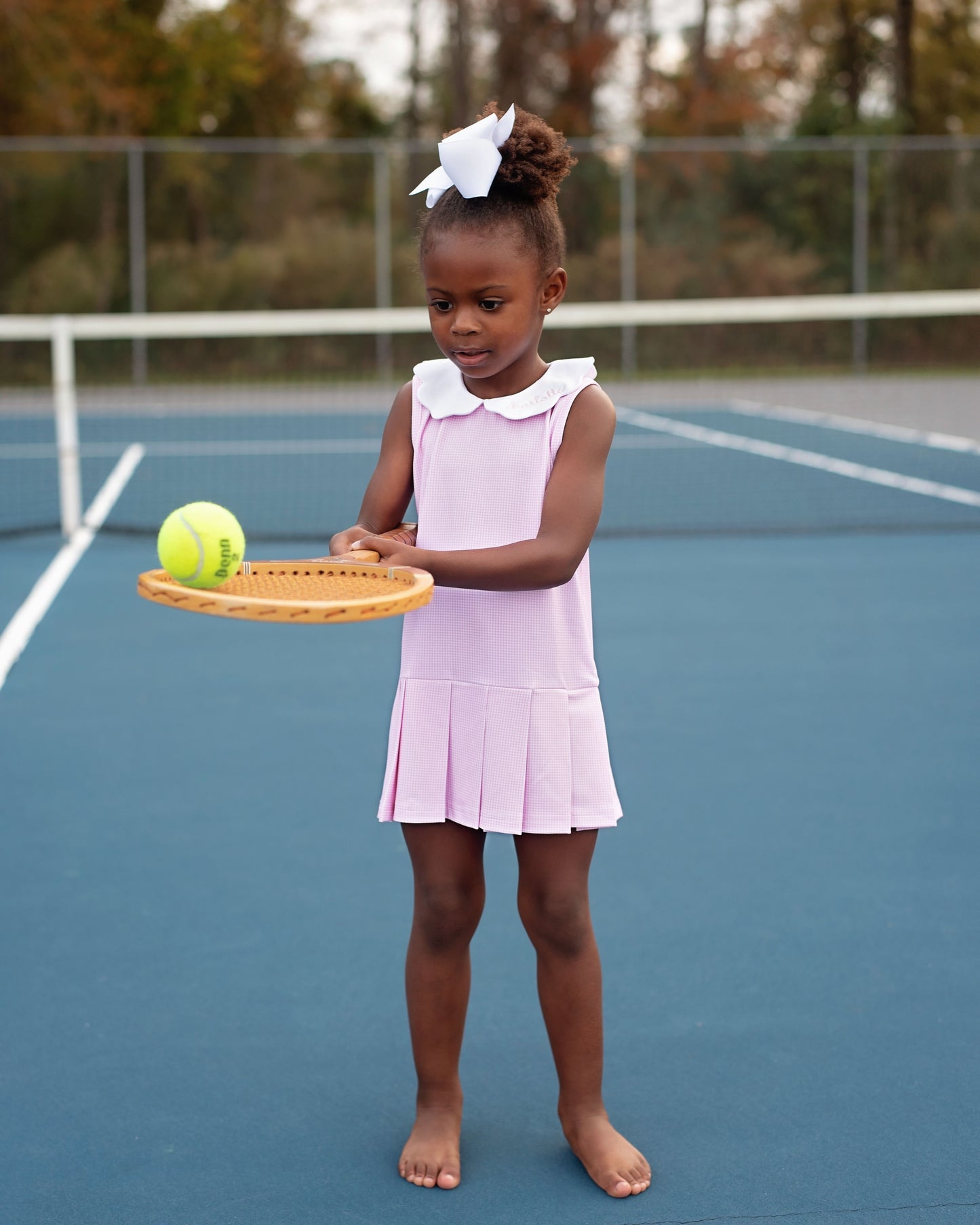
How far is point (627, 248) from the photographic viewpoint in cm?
2080

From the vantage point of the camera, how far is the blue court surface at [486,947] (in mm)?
2682

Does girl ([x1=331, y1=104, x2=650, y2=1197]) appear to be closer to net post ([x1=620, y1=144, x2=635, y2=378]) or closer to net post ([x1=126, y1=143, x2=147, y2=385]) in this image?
net post ([x1=126, y1=143, x2=147, y2=385])

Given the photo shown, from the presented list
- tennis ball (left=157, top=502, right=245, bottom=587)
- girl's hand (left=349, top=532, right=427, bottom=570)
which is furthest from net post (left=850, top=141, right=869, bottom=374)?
tennis ball (left=157, top=502, right=245, bottom=587)

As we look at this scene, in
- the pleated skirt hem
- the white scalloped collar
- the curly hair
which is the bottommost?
the pleated skirt hem

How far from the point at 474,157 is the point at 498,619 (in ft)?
2.30

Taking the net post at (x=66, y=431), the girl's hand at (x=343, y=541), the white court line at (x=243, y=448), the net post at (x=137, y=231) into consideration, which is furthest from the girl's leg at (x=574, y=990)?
the net post at (x=137, y=231)

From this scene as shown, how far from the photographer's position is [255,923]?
3713 mm

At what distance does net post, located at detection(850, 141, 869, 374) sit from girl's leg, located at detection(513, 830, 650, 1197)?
19.1 m

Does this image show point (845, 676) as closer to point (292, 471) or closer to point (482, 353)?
point (482, 353)

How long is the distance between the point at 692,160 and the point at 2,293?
8.82m

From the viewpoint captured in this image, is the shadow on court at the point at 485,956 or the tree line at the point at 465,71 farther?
the tree line at the point at 465,71

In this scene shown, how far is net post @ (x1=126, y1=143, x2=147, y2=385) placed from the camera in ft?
63.1

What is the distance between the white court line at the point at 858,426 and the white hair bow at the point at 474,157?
37.6ft

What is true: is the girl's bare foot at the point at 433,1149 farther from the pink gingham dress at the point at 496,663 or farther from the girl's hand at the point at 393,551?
the girl's hand at the point at 393,551
